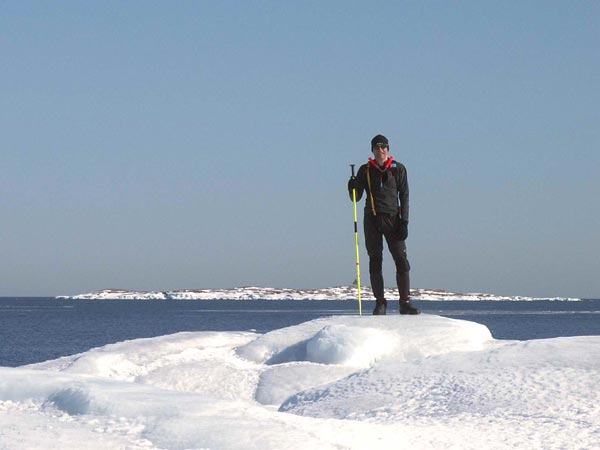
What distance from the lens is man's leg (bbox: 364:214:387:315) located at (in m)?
13.8

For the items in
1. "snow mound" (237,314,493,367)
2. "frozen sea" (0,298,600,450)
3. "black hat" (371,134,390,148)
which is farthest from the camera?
"black hat" (371,134,390,148)

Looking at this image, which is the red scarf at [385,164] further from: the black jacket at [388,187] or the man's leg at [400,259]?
the man's leg at [400,259]

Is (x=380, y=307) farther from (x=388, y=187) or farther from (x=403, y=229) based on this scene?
(x=388, y=187)

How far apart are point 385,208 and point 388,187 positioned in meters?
0.32

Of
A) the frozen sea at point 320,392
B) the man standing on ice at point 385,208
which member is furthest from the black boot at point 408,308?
the frozen sea at point 320,392

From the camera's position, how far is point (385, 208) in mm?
13625

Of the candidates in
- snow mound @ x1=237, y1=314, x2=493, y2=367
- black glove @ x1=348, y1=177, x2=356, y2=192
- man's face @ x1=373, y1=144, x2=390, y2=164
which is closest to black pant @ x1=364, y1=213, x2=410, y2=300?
black glove @ x1=348, y1=177, x2=356, y2=192

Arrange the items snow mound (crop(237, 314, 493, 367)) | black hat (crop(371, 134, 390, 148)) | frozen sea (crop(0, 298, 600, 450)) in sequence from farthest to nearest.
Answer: black hat (crop(371, 134, 390, 148)) → snow mound (crop(237, 314, 493, 367)) → frozen sea (crop(0, 298, 600, 450))

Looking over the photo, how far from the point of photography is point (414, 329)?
1196 centimetres

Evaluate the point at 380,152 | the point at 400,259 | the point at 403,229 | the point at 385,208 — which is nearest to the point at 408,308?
the point at 400,259

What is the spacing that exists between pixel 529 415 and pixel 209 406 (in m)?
2.99

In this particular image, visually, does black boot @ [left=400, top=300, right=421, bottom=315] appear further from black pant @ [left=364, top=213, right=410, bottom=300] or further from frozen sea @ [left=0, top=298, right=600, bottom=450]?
frozen sea @ [left=0, top=298, right=600, bottom=450]

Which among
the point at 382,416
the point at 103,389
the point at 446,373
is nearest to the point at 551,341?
the point at 446,373

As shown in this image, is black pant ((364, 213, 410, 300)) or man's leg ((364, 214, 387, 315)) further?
man's leg ((364, 214, 387, 315))
